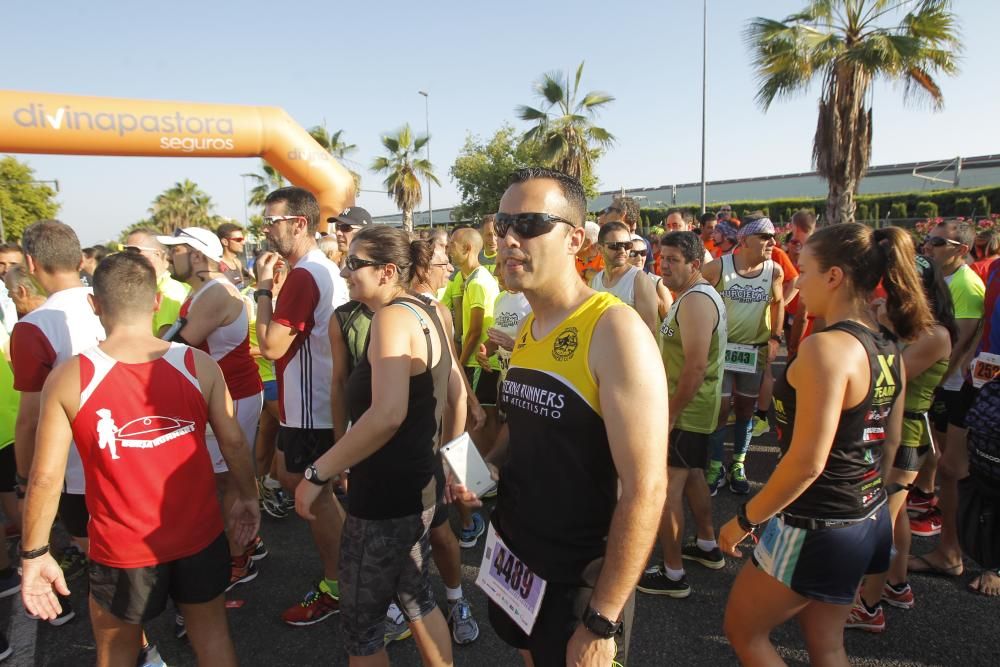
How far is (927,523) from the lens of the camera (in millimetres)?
3965

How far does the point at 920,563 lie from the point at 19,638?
208 inches

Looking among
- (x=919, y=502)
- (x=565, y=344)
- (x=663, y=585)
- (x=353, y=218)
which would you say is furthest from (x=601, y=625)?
(x=919, y=502)

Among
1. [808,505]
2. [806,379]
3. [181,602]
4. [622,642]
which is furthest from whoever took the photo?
[181,602]

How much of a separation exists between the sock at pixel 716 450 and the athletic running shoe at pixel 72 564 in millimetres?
4630

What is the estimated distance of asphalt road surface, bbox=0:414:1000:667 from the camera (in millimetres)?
2746

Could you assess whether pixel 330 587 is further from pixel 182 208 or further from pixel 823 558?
pixel 182 208

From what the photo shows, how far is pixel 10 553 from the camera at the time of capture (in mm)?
4145

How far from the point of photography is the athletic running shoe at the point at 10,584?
11.4ft

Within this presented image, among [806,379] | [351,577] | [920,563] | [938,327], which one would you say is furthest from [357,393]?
[920,563]

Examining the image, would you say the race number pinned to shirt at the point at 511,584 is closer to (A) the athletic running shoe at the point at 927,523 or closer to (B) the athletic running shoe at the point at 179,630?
(B) the athletic running shoe at the point at 179,630

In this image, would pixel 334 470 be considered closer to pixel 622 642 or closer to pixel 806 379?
pixel 622 642

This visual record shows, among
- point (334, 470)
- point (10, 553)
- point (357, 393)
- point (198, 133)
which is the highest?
point (198, 133)

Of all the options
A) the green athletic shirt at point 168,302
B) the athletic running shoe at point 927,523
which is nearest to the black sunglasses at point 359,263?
the green athletic shirt at point 168,302

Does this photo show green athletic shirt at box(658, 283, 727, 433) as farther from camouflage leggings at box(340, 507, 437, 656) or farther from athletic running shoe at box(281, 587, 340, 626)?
athletic running shoe at box(281, 587, 340, 626)
